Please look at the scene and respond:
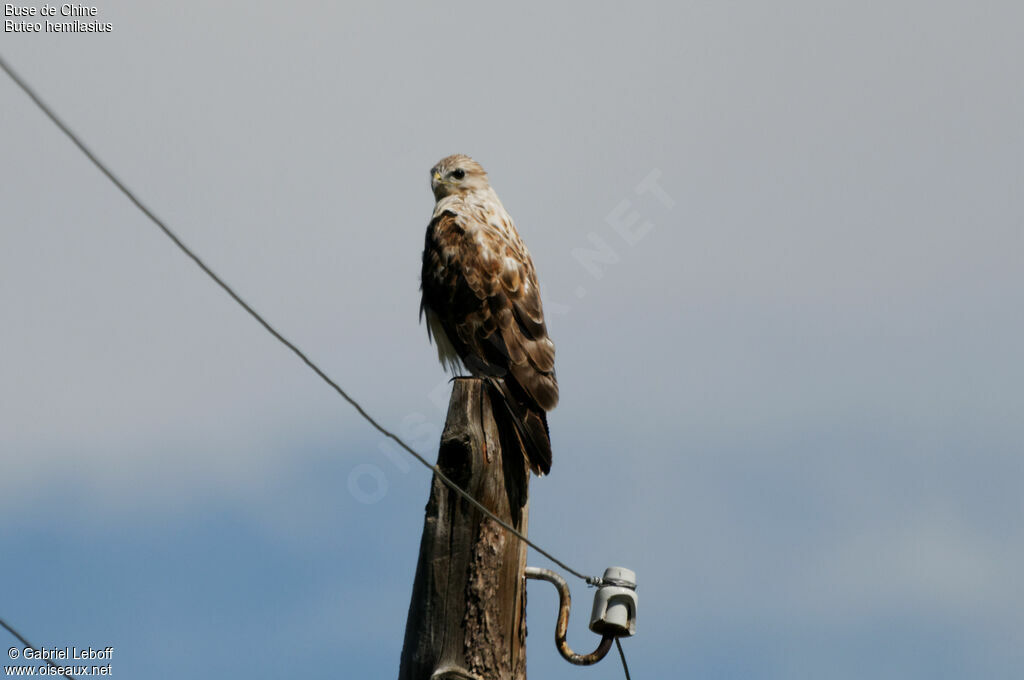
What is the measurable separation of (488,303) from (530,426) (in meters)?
1.56

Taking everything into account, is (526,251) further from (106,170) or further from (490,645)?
(106,170)

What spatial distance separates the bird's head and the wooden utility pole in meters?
3.69

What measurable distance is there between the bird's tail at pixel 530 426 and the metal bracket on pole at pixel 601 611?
1.51 ft

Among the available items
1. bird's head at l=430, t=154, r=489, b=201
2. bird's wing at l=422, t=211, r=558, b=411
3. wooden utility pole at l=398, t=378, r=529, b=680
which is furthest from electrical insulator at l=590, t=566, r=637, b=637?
bird's head at l=430, t=154, r=489, b=201

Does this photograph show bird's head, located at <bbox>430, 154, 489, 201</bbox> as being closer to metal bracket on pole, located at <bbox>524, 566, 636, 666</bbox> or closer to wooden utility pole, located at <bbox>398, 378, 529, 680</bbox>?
wooden utility pole, located at <bbox>398, 378, 529, 680</bbox>

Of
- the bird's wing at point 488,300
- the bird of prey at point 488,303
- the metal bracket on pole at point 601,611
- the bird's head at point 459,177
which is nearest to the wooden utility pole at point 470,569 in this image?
the metal bracket on pole at point 601,611

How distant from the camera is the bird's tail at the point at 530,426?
15.1 feet

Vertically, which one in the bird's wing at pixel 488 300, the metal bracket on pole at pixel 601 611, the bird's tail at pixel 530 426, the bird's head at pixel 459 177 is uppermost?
the bird's head at pixel 459 177

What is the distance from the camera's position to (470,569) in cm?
396

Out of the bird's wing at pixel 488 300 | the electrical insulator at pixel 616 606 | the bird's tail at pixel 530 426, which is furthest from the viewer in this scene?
the bird's wing at pixel 488 300

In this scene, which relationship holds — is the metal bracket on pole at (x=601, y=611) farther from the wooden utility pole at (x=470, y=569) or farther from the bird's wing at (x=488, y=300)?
the bird's wing at (x=488, y=300)

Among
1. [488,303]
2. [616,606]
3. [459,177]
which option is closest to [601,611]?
[616,606]

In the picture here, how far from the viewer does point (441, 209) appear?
7258mm

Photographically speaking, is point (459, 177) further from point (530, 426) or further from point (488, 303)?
point (530, 426)
